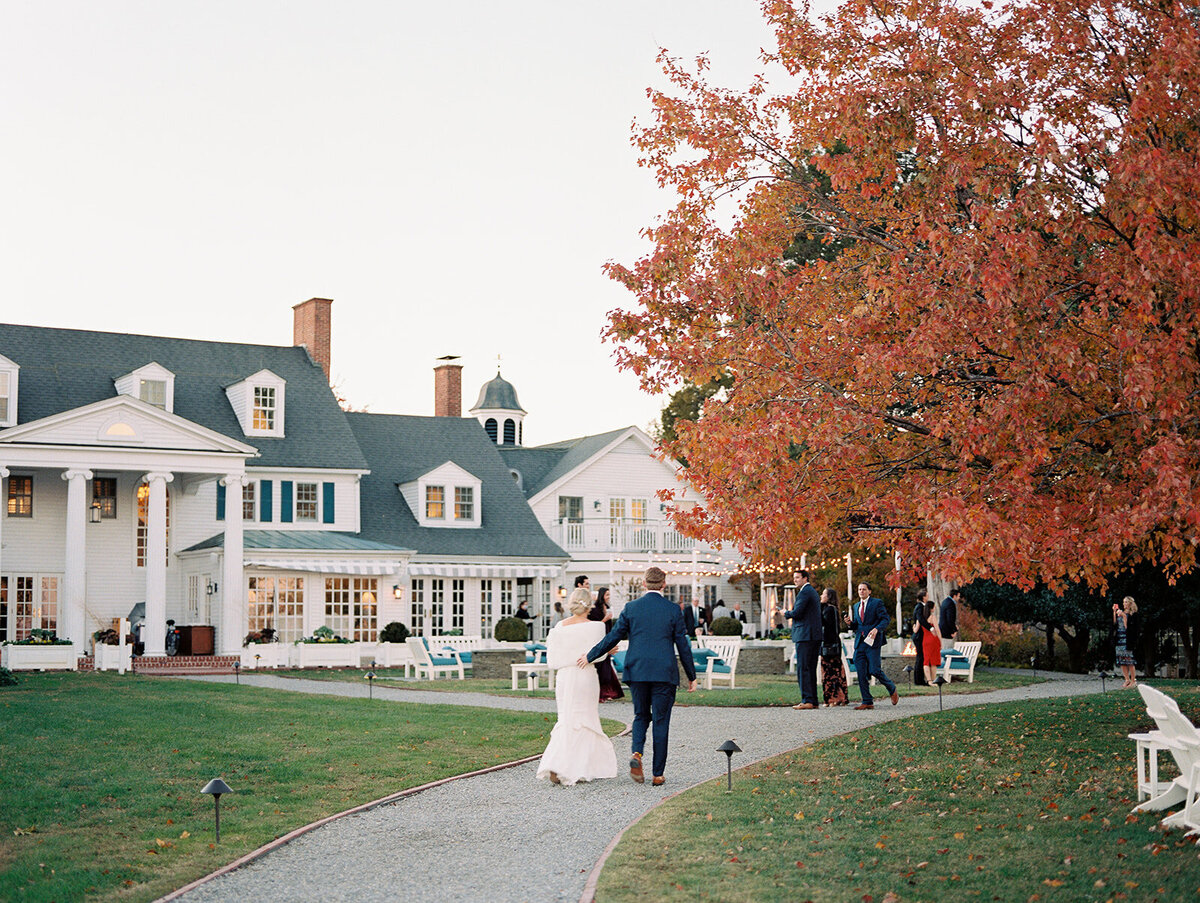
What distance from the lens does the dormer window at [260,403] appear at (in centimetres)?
3831

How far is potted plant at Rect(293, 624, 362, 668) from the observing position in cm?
3369

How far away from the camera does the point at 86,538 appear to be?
34.8 m

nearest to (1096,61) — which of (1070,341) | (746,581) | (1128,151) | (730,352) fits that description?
(1128,151)

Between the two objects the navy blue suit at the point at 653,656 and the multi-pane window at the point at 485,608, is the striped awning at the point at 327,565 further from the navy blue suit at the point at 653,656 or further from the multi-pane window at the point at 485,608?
the navy blue suit at the point at 653,656

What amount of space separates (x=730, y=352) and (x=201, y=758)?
7.00 meters

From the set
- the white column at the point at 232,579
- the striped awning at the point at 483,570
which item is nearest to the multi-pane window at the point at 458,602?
the striped awning at the point at 483,570

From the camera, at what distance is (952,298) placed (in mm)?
10891

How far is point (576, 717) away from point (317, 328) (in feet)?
106

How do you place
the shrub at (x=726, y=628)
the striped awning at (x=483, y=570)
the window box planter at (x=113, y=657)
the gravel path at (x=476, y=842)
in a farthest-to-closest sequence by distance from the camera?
the striped awning at (x=483, y=570)
the shrub at (x=726, y=628)
the window box planter at (x=113, y=657)
the gravel path at (x=476, y=842)

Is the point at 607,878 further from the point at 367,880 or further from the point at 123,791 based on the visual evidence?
the point at 123,791

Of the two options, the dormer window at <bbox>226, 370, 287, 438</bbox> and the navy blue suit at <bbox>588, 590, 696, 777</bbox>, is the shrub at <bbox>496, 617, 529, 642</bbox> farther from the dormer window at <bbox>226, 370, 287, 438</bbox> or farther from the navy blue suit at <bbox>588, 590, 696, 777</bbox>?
the navy blue suit at <bbox>588, 590, 696, 777</bbox>

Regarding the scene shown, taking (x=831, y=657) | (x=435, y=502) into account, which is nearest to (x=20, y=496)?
(x=435, y=502)

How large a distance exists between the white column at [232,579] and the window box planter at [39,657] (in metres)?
3.68

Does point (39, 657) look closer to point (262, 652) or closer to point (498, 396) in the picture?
point (262, 652)
